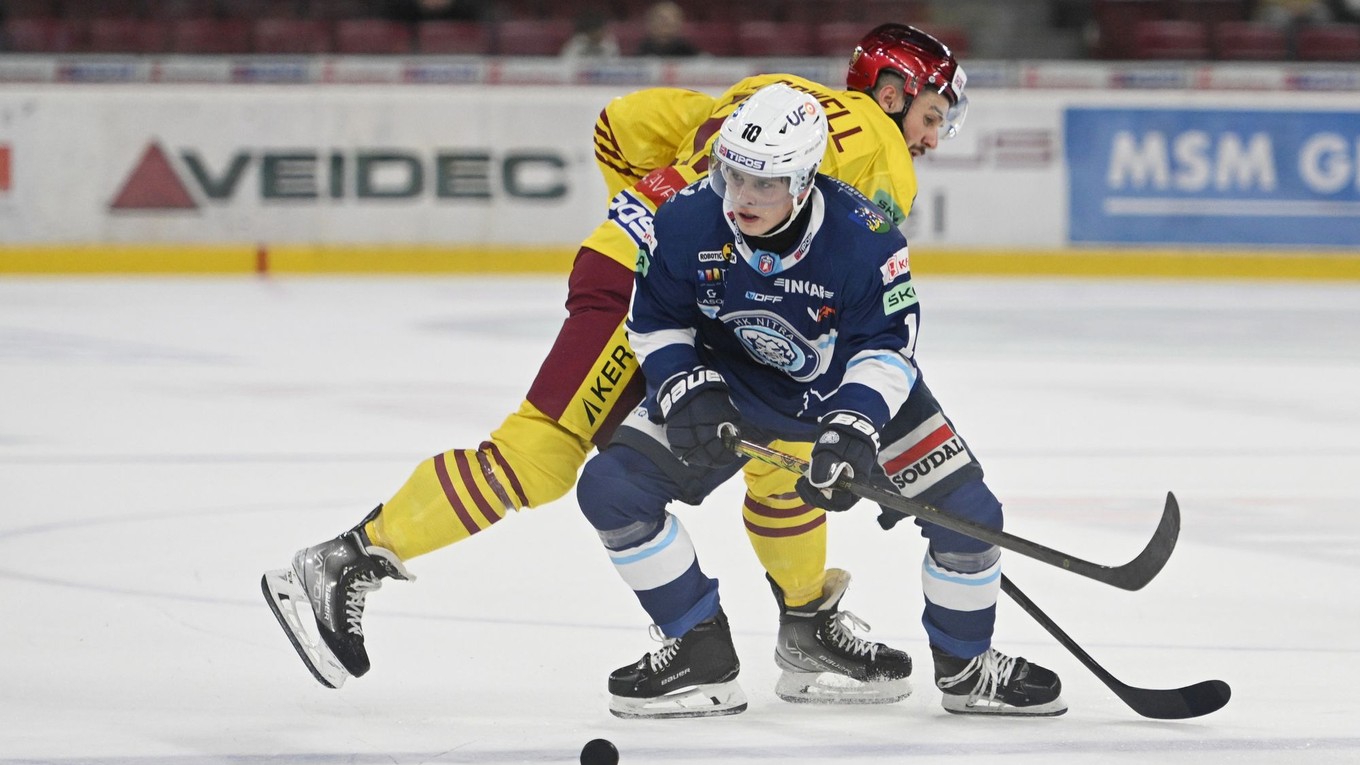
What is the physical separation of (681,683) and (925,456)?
1.72 feet

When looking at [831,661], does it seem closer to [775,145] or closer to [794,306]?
[794,306]

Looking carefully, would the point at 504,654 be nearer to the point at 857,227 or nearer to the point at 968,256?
the point at 857,227

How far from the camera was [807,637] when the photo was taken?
3.29 m

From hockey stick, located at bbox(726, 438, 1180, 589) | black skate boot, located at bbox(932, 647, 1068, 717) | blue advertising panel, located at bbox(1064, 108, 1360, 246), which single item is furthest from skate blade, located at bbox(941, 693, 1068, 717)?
blue advertising panel, located at bbox(1064, 108, 1360, 246)

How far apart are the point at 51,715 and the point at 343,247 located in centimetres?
814

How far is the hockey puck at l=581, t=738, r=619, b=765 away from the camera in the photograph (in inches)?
102

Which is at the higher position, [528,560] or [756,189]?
[756,189]

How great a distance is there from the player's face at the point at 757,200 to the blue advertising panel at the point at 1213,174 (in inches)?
334

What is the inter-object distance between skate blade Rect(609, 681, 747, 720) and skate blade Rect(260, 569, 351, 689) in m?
0.44

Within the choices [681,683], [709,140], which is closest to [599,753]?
[681,683]

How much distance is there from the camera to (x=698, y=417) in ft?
9.42

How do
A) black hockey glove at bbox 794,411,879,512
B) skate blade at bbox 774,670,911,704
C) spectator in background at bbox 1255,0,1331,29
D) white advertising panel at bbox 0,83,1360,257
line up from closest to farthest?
1. black hockey glove at bbox 794,411,879,512
2. skate blade at bbox 774,670,911,704
3. white advertising panel at bbox 0,83,1360,257
4. spectator in background at bbox 1255,0,1331,29

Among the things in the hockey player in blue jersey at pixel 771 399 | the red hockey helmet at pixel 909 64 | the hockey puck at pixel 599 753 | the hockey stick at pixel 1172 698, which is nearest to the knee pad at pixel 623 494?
the hockey player in blue jersey at pixel 771 399

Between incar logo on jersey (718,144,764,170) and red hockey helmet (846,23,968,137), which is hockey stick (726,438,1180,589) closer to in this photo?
incar logo on jersey (718,144,764,170)
